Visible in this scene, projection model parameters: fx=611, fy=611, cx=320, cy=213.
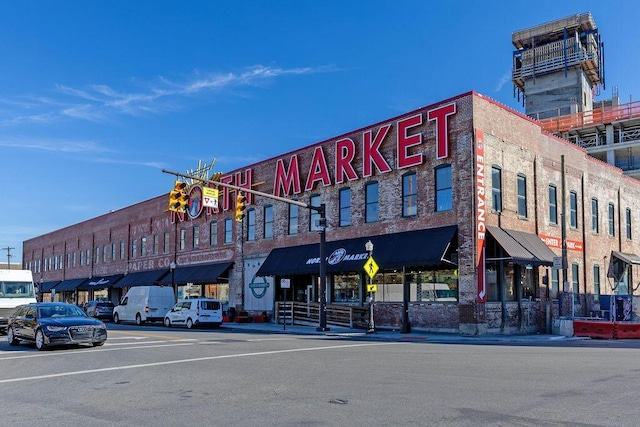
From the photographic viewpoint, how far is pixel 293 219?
3678 cm

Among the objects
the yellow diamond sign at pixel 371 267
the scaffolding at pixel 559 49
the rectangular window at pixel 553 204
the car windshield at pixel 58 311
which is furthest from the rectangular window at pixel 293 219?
the scaffolding at pixel 559 49

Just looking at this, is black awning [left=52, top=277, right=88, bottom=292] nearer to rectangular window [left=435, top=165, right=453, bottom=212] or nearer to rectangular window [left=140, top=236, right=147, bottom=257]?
rectangular window [left=140, top=236, right=147, bottom=257]

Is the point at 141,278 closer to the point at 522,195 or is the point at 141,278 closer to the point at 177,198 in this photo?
the point at 177,198

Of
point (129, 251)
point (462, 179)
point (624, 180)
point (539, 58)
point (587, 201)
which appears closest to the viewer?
point (462, 179)

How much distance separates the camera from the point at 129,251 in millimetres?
56406

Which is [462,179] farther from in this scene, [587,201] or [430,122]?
[587,201]

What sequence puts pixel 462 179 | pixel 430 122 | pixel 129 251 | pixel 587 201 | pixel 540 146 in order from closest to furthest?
pixel 462 179 < pixel 430 122 < pixel 540 146 < pixel 587 201 < pixel 129 251

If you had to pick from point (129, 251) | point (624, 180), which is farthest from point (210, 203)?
point (129, 251)

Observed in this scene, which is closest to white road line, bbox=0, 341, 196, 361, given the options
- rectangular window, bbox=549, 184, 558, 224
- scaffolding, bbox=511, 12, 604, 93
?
rectangular window, bbox=549, 184, 558, 224

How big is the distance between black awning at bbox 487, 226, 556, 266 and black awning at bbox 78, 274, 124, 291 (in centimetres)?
3983

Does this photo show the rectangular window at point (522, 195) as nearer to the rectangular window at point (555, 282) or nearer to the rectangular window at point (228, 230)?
the rectangular window at point (555, 282)

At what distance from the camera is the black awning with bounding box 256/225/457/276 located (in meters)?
26.4

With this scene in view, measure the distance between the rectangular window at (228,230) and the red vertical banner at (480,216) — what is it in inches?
826

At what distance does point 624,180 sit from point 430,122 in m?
18.1
